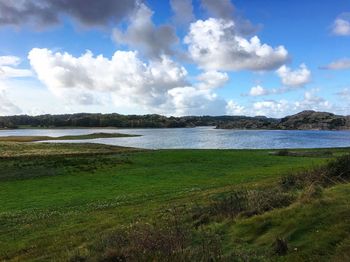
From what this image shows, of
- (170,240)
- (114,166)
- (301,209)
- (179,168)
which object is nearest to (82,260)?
(170,240)

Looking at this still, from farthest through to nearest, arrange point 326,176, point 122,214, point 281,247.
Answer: point 122,214 < point 326,176 < point 281,247

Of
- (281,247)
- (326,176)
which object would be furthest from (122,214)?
(281,247)

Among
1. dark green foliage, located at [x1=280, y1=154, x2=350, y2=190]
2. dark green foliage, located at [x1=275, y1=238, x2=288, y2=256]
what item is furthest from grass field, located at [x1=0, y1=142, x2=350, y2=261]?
dark green foliage, located at [x1=280, y1=154, x2=350, y2=190]

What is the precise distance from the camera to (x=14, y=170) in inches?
1971

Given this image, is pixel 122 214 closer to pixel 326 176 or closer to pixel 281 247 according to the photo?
pixel 326 176

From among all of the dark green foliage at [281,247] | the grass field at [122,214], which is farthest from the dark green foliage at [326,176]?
the dark green foliage at [281,247]

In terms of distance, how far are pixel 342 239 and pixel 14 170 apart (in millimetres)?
47804

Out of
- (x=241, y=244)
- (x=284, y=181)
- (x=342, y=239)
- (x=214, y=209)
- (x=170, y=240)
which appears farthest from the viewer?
(x=284, y=181)

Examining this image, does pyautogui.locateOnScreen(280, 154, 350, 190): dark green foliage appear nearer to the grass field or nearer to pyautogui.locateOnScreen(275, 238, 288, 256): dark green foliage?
the grass field

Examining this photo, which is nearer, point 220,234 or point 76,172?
point 220,234

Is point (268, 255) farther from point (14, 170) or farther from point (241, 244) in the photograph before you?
point (14, 170)

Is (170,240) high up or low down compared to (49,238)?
up

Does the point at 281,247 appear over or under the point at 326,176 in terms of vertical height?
under

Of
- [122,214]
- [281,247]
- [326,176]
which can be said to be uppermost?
[326,176]
